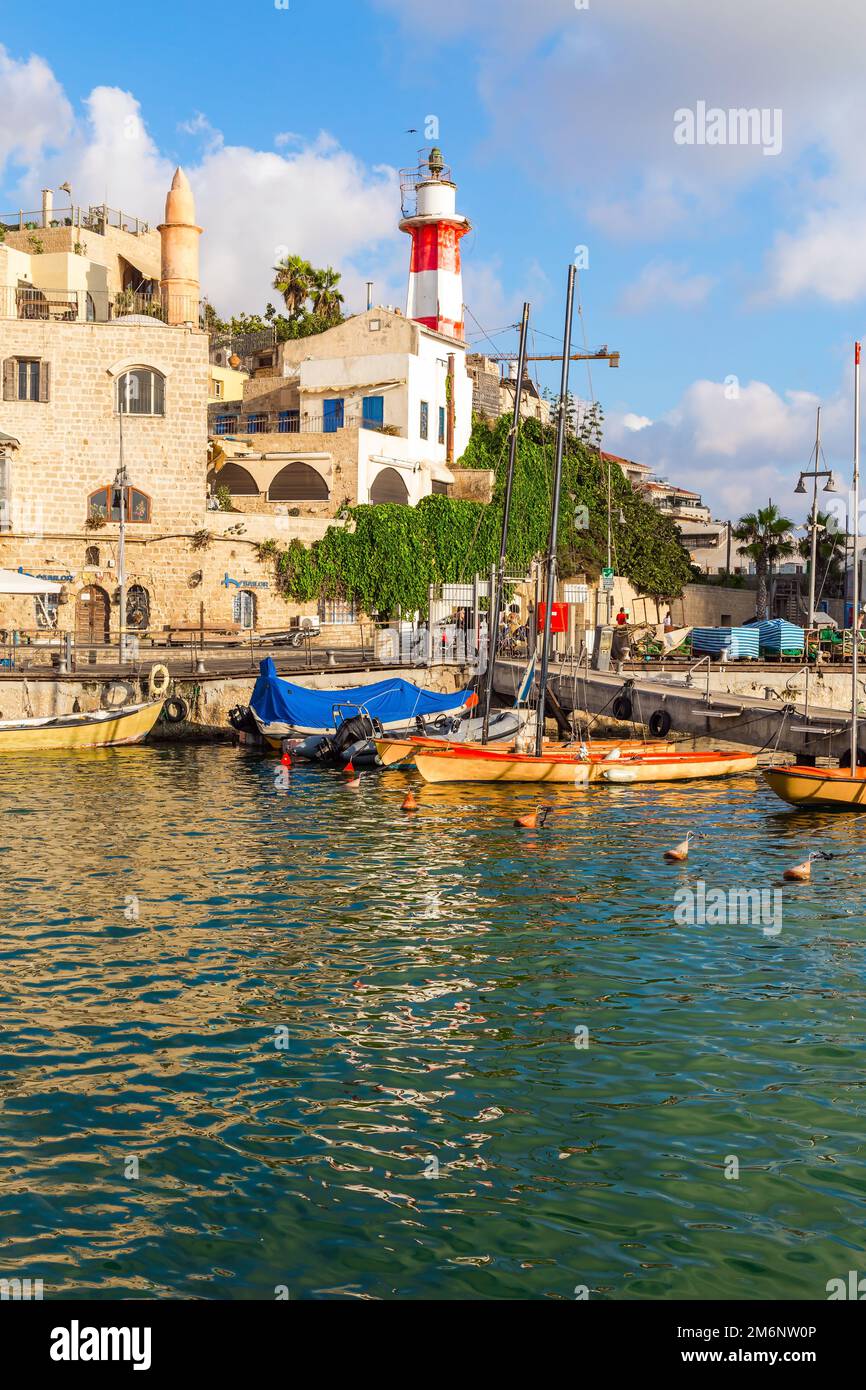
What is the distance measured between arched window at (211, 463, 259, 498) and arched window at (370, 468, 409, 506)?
5.75m

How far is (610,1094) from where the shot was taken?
10.9m

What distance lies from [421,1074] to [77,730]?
79.9ft

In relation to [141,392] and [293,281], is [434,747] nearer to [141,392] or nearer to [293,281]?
[141,392]

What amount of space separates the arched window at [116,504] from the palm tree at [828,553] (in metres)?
39.8

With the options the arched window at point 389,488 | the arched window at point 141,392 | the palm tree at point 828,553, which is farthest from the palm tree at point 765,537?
the arched window at point 141,392

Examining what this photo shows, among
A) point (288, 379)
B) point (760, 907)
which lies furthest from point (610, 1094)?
point (288, 379)

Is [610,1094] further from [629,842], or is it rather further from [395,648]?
[395,648]

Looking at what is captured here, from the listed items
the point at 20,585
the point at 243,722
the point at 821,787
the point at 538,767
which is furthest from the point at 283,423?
the point at 821,787

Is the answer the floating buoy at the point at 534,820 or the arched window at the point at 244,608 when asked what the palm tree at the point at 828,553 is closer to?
the arched window at the point at 244,608

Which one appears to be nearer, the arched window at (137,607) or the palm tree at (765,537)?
the arched window at (137,607)

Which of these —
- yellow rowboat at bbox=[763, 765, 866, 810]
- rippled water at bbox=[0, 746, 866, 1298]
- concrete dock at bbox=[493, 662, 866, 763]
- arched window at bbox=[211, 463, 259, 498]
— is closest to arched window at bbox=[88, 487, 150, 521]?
arched window at bbox=[211, 463, 259, 498]

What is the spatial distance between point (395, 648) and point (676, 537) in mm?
36003

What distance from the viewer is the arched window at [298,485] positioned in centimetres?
5756
